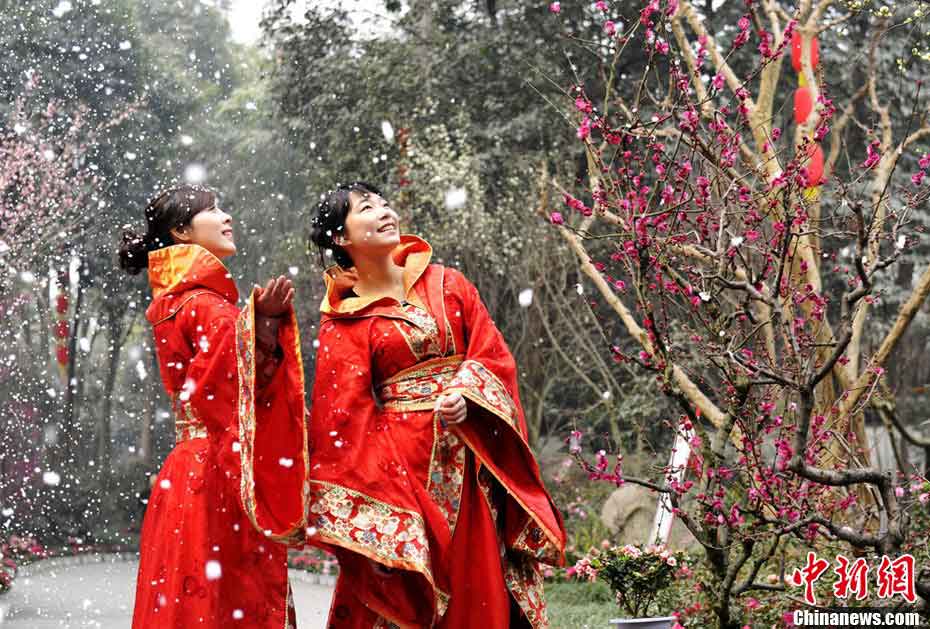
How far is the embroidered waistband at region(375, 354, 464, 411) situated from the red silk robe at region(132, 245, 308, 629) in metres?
0.25

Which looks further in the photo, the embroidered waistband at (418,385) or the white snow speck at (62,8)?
the white snow speck at (62,8)

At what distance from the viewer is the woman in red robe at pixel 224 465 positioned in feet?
9.15

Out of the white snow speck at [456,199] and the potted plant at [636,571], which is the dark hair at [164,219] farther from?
the white snow speck at [456,199]

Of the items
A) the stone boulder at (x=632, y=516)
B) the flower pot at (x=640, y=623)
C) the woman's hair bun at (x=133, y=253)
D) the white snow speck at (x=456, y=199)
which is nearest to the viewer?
the woman's hair bun at (x=133, y=253)

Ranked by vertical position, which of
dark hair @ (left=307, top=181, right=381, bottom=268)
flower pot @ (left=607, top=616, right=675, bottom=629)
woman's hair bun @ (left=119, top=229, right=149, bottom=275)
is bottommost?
flower pot @ (left=607, top=616, right=675, bottom=629)

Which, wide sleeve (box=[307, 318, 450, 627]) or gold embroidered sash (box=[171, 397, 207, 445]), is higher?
gold embroidered sash (box=[171, 397, 207, 445])

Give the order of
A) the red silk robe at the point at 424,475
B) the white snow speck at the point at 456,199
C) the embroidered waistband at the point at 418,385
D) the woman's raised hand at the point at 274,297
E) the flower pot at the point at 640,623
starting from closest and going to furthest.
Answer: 1. the woman's raised hand at the point at 274,297
2. the red silk robe at the point at 424,475
3. the embroidered waistband at the point at 418,385
4. the flower pot at the point at 640,623
5. the white snow speck at the point at 456,199

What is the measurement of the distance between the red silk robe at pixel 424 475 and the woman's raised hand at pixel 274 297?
30cm

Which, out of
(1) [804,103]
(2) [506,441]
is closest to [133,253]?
(2) [506,441]

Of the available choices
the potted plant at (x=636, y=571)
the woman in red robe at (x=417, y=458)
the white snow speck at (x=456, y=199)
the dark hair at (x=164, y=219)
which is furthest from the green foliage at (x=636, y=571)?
the white snow speck at (x=456, y=199)

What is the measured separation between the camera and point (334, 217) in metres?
3.14

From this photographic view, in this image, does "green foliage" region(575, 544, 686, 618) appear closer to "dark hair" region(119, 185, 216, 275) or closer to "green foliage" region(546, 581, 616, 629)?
"green foliage" region(546, 581, 616, 629)

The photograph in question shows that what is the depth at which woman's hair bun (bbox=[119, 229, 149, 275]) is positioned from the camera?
313 cm

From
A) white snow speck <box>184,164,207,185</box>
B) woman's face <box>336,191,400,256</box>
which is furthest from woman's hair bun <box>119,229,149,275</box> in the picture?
white snow speck <box>184,164,207,185</box>
